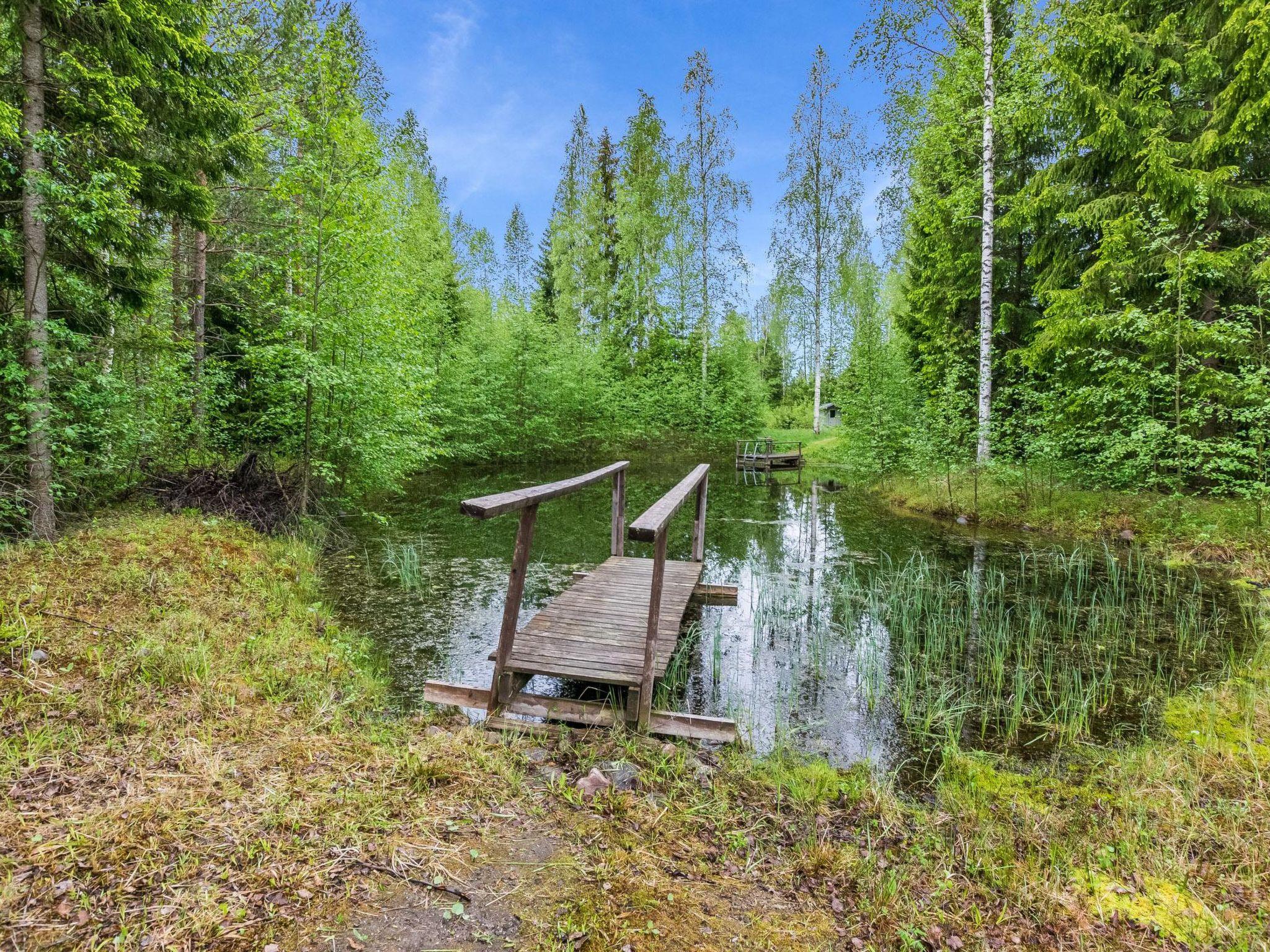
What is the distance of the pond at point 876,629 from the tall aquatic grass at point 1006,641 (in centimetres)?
2

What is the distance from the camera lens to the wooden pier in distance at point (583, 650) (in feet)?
12.3

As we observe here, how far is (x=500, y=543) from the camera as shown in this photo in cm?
952

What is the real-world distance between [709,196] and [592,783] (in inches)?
982

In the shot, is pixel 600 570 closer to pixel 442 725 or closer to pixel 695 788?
pixel 442 725

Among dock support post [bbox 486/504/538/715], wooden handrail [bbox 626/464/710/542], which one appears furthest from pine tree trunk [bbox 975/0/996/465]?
dock support post [bbox 486/504/538/715]

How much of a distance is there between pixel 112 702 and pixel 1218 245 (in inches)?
576

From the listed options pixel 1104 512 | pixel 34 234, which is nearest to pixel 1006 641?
pixel 1104 512

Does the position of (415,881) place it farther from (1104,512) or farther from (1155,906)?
(1104,512)

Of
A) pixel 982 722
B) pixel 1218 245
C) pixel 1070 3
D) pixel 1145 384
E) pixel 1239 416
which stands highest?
pixel 1070 3

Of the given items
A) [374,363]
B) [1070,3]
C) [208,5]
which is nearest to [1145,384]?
[1070,3]

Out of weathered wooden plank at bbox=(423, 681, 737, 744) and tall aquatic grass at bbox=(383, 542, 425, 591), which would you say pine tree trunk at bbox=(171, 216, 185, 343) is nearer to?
tall aquatic grass at bbox=(383, 542, 425, 591)

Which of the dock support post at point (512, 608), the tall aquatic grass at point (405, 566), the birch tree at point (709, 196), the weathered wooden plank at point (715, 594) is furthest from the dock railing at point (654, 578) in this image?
the birch tree at point (709, 196)

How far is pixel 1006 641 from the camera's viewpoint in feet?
16.2

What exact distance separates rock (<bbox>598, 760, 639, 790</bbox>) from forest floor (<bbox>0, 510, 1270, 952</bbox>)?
0.06 meters
